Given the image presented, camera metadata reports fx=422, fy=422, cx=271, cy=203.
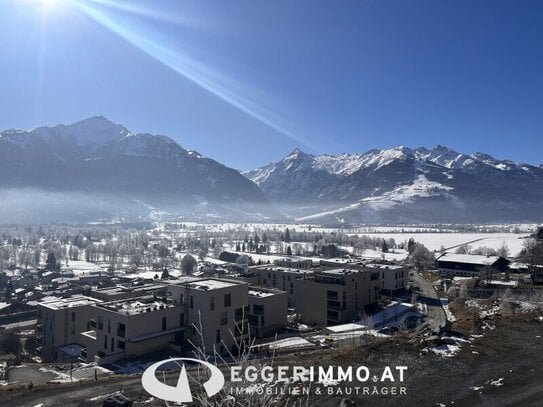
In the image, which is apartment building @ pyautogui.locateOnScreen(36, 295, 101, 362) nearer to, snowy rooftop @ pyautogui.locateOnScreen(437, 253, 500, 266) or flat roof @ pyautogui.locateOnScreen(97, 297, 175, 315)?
flat roof @ pyautogui.locateOnScreen(97, 297, 175, 315)

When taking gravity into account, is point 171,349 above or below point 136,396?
below

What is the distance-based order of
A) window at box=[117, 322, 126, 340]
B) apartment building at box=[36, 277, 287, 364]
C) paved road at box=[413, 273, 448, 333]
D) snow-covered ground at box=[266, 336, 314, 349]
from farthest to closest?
paved road at box=[413, 273, 448, 333] < snow-covered ground at box=[266, 336, 314, 349] < apartment building at box=[36, 277, 287, 364] < window at box=[117, 322, 126, 340]

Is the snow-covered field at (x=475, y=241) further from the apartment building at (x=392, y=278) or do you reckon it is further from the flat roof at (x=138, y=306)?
the flat roof at (x=138, y=306)

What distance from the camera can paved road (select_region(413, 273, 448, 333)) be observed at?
122 feet

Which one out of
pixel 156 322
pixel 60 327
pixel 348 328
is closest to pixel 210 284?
pixel 156 322

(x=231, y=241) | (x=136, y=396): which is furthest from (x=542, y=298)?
(x=231, y=241)

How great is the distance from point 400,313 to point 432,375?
92.8 ft

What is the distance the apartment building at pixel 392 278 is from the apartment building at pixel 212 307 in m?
26.2

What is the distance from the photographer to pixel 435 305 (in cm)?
4591

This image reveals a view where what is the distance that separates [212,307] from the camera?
31188 mm

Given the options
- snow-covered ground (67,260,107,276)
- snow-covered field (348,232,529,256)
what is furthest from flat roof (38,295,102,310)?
snow-covered field (348,232,529,256)

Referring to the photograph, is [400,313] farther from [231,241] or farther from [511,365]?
[231,241]

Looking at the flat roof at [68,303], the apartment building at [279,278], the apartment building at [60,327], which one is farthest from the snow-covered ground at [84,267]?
the apartment building at [60,327]

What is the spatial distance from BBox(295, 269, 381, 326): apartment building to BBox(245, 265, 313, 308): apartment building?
165 inches
